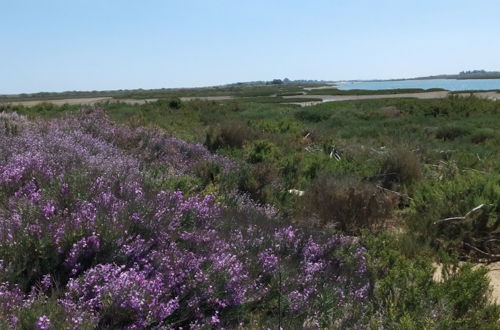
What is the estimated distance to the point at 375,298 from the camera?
11.6 ft

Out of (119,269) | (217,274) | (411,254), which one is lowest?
(411,254)

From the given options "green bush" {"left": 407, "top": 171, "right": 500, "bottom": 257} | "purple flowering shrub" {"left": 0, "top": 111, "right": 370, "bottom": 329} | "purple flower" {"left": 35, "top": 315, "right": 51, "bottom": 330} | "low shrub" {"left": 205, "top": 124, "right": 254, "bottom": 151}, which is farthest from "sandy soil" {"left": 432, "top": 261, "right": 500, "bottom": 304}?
"low shrub" {"left": 205, "top": 124, "right": 254, "bottom": 151}

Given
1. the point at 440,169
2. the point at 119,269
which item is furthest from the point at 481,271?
the point at 440,169

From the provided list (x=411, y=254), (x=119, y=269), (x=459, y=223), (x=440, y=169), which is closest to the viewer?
(x=119, y=269)

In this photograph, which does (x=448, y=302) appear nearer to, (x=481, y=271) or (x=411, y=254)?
(x=481, y=271)

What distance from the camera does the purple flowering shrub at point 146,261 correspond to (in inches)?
95.4

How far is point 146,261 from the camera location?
113 inches

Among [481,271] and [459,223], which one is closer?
[481,271]

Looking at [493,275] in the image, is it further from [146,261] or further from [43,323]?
[43,323]

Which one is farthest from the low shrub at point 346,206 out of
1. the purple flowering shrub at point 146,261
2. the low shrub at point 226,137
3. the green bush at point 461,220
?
the low shrub at point 226,137

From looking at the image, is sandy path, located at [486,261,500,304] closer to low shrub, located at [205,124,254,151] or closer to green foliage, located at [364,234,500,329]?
green foliage, located at [364,234,500,329]

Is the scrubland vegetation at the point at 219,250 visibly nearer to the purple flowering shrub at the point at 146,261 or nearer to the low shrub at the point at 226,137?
the purple flowering shrub at the point at 146,261

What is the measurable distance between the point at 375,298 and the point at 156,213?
1.69 metres

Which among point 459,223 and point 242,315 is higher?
point 242,315
